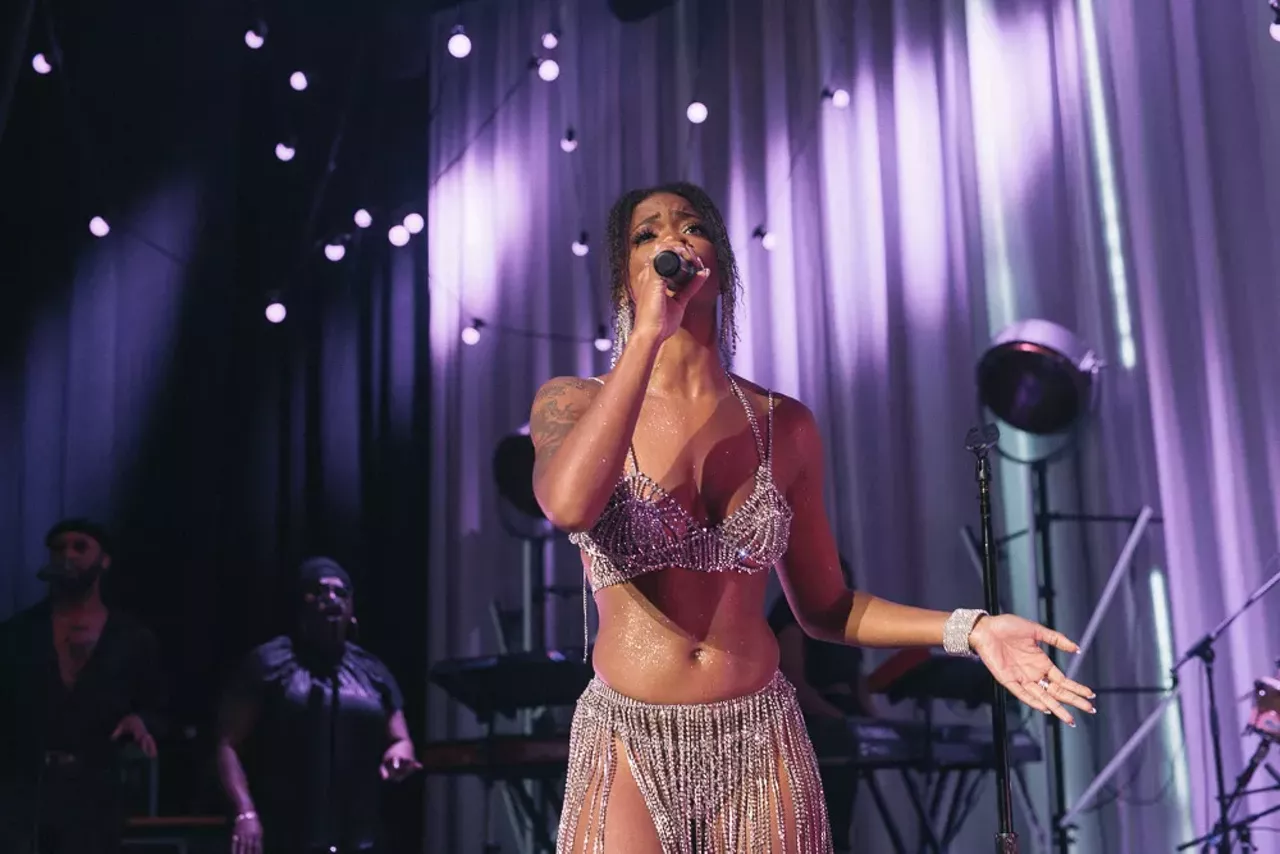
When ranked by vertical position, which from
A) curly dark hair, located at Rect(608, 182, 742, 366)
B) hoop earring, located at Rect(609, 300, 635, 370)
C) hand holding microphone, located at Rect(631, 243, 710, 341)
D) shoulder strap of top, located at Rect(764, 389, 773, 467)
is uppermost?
curly dark hair, located at Rect(608, 182, 742, 366)

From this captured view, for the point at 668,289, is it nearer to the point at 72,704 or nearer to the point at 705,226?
the point at 705,226

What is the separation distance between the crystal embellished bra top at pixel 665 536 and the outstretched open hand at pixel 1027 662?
320mm

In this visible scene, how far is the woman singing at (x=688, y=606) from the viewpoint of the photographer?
170cm

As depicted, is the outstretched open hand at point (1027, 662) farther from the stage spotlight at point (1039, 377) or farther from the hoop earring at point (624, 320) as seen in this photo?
the stage spotlight at point (1039, 377)

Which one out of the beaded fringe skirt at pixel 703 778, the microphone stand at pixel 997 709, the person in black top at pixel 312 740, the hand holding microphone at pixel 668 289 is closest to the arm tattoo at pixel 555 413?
the hand holding microphone at pixel 668 289

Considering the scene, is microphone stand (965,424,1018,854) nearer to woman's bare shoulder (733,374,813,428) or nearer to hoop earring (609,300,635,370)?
woman's bare shoulder (733,374,813,428)

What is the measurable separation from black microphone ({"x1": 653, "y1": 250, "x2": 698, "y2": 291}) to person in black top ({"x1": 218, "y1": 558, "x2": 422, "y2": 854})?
3.65 metres

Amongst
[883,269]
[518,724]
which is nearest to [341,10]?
[883,269]

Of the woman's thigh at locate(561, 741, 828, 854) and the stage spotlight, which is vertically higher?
the stage spotlight

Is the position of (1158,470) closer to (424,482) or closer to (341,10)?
(424,482)

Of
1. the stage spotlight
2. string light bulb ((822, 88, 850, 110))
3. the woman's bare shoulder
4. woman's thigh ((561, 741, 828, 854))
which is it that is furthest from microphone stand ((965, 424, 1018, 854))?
string light bulb ((822, 88, 850, 110))

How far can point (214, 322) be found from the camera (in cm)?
592

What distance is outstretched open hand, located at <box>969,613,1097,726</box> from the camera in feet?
5.25

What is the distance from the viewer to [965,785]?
5078 millimetres
